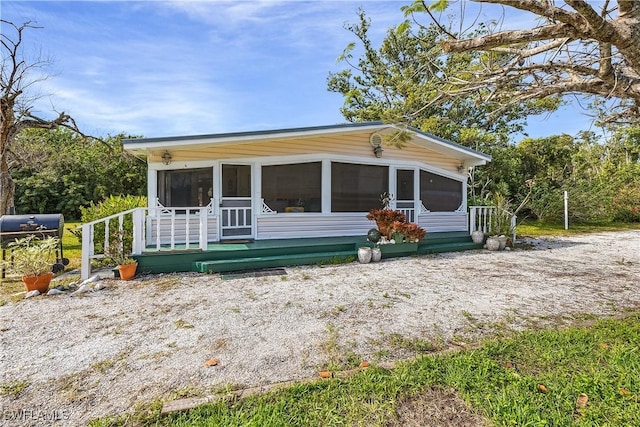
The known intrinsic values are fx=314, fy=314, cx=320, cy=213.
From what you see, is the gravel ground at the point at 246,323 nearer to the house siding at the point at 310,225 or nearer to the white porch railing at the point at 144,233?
the white porch railing at the point at 144,233

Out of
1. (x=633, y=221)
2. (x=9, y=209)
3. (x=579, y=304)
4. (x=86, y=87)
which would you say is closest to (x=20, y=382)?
(x=579, y=304)

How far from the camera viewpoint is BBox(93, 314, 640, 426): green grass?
184 centimetres

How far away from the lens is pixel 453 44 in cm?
242

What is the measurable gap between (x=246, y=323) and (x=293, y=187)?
470 centimetres

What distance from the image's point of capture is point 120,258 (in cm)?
512

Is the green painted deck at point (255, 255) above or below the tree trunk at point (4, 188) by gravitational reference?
→ below

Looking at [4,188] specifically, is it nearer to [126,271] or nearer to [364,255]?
[126,271]

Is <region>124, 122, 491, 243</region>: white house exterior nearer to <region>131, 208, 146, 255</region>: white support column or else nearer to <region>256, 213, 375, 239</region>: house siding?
<region>256, 213, 375, 239</region>: house siding

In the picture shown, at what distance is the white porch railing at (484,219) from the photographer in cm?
856

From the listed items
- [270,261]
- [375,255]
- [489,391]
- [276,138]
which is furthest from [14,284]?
[489,391]

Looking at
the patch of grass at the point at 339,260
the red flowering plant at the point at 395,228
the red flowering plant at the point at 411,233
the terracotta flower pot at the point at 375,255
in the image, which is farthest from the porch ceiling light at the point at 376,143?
the patch of grass at the point at 339,260

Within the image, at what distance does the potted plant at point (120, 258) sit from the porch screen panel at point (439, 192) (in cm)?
749

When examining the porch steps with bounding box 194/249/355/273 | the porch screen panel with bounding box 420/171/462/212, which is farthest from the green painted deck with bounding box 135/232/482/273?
the porch screen panel with bounding box 420/171/462/212

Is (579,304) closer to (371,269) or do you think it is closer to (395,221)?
(371,269)
